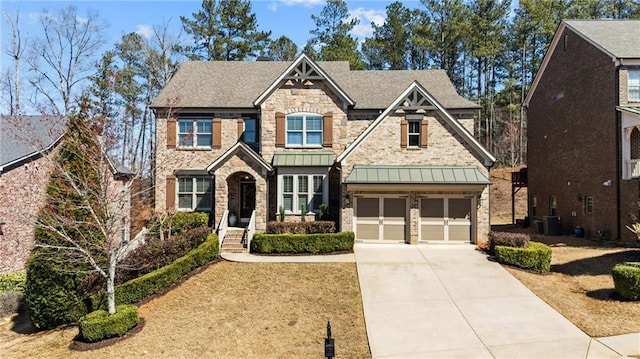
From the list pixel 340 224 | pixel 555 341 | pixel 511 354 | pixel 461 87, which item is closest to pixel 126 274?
pixel 340 224

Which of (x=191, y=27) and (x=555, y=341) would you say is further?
(x=191, y=27)

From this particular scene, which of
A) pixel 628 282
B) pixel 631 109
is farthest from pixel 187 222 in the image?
pixel 631 109

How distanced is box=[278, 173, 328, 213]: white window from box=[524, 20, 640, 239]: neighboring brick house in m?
13.9

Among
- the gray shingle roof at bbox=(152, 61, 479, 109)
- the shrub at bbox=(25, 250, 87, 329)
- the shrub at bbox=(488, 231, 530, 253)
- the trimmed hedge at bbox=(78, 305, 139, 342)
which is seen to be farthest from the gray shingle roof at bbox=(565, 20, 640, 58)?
the shrub at bbox=(25, 250, 87, 329)

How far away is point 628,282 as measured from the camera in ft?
37.1

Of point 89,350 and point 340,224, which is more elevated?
point 340,224

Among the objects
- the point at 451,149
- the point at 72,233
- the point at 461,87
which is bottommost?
the point at 72,233

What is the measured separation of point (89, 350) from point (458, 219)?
15644 millimetres

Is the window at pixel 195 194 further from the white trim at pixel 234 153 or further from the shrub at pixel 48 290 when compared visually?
the shrub at pixel 48 290

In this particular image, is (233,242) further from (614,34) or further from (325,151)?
(614,34)

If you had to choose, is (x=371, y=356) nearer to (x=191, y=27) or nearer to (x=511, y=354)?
(x=511, y=354)

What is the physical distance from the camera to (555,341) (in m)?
9.32

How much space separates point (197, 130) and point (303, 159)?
Answer: 7107 millimetres

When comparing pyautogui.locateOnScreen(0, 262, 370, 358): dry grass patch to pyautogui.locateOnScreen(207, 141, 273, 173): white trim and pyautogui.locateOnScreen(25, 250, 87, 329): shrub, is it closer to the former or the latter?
pyautogui.locateOnScreen(25, 250, 87, 329): shrub
